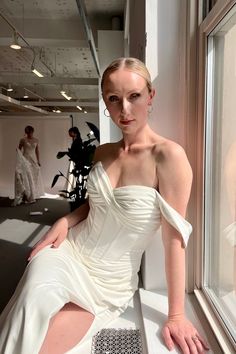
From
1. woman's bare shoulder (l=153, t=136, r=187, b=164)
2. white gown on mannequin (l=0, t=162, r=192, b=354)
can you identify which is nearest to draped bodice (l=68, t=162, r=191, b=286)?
white gown on mannequin (l=0, t=162, r=192, b=354)

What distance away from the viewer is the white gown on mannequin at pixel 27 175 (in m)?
6.60

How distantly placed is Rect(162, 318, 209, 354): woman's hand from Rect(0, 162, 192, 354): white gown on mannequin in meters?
0.21

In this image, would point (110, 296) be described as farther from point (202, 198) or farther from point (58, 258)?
point (202, 198)

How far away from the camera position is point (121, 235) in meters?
1.04

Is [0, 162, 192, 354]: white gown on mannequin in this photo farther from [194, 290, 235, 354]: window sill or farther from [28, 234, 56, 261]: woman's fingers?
[194, 290, 235, 354]: window sill

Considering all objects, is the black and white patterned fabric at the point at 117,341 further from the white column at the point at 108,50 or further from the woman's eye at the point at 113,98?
the white column at the point at 108,50

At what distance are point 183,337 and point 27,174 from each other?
20.5 feet

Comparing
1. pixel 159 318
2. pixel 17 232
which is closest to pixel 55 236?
pixel 159 318

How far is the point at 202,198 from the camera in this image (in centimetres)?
124

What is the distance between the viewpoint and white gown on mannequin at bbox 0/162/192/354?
83 cm

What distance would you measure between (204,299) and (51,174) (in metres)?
8.33

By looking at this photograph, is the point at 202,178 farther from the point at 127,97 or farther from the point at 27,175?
the point at 27,175

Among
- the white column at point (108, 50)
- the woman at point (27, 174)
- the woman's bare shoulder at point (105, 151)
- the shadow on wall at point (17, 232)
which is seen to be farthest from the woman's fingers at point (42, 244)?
the woman at point (27, 174)

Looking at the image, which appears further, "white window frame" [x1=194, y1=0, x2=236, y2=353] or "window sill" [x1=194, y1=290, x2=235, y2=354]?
"white window frame" [x1=194, y1=0, x2=236, y2=353]
